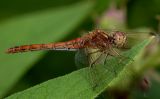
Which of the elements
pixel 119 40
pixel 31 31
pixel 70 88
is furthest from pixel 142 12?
pixel 70 88

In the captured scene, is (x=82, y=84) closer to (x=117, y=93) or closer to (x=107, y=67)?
(x=107, y=67)

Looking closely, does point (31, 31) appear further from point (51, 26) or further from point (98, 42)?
point (98, 42)

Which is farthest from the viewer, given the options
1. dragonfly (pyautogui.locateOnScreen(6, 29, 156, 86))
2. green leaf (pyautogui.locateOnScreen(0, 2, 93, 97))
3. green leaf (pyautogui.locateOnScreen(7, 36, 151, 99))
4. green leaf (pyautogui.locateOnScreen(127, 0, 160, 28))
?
green leaf (pyautogui.locateOnScreen(127, 0, 160, 28))

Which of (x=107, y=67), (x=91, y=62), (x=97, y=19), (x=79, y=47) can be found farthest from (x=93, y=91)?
(x=97, y=19)

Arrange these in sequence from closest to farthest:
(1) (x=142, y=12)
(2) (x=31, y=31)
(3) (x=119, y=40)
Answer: (3) (x=119, y=40) < (2) (x=31, y=31) < (1) (x=142, y=12)

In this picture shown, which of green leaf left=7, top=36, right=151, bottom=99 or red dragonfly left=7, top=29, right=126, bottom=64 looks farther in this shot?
red dragonfly left=7, top=29, right=126, bottom=64

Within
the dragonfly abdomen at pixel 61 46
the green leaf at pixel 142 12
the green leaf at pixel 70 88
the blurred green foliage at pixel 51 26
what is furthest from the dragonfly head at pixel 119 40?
the green leaf at pixel 142 12

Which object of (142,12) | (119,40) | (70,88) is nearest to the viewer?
(70,88)

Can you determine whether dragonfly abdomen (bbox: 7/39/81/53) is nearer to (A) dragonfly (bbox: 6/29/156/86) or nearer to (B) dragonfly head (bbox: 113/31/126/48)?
(A) dragonfly (bbox: 6/29/156/86)

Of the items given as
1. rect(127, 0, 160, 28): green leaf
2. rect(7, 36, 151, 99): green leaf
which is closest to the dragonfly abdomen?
rect(7, 36, 151, 99): green leaf
